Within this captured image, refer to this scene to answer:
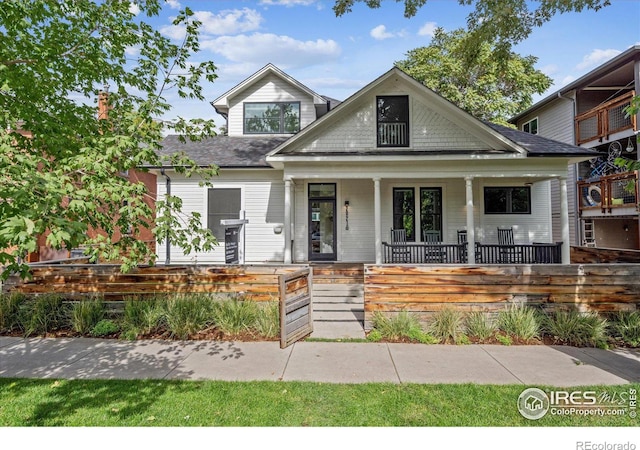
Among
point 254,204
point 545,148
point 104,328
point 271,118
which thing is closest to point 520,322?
point 545,148

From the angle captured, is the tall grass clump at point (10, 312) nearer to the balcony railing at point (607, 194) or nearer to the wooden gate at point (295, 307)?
the wooden gate at point (295, 307)

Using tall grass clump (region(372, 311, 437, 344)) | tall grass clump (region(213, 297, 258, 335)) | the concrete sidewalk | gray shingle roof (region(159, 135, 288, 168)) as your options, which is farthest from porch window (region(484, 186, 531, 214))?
tall grass clump (region(213, 297, 258, 335))

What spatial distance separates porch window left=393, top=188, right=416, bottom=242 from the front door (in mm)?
2170

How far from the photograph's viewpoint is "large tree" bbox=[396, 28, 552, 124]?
2238cm

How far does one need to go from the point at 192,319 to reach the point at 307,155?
5.56 m

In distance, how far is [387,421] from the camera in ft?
10.5

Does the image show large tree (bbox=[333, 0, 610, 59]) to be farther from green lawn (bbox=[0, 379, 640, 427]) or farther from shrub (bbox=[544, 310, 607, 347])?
green lawn (bbox=[0, 379, 640, 427])

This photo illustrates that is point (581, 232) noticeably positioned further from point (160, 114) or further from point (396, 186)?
point (160, 114)

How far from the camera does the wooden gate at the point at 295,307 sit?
5.43 metres

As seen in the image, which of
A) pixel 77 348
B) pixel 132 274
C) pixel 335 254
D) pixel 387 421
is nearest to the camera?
pixel 387 421

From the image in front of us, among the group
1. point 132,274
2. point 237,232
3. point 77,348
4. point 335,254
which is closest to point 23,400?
point 77,348

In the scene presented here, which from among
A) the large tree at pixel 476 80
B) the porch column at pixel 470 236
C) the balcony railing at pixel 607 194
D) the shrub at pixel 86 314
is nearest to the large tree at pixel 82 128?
the shrub at pixel 86 314

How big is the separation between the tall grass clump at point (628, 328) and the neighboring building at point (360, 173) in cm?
374

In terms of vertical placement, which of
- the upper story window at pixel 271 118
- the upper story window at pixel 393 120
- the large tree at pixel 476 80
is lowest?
the upper story window at pixel 393 120
